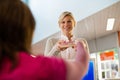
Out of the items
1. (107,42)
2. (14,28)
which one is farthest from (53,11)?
(107,42)

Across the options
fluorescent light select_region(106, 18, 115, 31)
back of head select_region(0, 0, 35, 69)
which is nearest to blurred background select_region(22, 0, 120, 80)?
fluorescent light select_region(106, 18, 115, 31)

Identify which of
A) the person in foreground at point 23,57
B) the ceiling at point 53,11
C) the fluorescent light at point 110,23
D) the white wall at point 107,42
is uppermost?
the fluorescent light at point 110,23

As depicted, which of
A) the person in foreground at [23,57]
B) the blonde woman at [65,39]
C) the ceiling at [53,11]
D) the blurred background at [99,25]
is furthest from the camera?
the blurred background at [99,25]

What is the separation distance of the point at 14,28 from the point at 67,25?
0.84 meters

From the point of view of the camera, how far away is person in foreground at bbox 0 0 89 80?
15.3 inches

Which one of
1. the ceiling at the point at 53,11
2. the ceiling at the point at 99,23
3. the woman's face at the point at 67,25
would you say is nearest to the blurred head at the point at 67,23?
the woman's face at the point at 67,25

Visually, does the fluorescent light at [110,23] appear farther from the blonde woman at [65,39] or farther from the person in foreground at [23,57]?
the person in foreground at [23,57]

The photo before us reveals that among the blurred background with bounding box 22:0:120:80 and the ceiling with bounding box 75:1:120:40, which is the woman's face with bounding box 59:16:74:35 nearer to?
the blurred background with bounding box 22:0:120:80

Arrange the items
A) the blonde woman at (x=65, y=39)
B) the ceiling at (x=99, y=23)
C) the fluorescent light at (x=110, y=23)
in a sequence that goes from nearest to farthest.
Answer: the blonde woman at (x=65, y=39) < the ceiling at (x=99, y=23) < the fluorescent light at (x=110, y=23)

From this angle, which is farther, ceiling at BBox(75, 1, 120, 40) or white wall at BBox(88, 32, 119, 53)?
white wall at BBox(88, 32, 119, 53)

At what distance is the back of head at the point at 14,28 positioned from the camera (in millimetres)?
410

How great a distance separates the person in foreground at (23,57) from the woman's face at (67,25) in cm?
77

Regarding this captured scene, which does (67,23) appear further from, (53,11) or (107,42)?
(107,42)

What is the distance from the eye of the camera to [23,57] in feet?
1.35
